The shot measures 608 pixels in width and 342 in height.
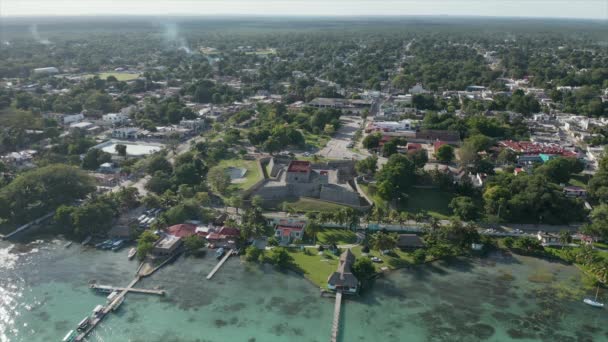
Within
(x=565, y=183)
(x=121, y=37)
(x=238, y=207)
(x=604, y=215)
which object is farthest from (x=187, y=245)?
(x=121, y=37)

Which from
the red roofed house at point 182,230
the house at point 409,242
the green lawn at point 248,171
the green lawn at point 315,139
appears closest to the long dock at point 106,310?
the red roofed house at point 182,230

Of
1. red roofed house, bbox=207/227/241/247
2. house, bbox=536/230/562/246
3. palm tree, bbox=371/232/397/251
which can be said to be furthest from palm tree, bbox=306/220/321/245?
house, bbox=536/230/562/246

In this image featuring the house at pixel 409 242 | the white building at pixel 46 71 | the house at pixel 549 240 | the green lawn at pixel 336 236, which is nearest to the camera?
the house at pixel 409 242

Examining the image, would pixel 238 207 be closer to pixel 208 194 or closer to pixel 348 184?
pixel 208 194

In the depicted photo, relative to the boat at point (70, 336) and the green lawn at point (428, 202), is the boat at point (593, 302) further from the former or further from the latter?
the boat at point (70, 336)

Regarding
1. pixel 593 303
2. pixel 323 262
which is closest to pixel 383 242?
pixel 323 262

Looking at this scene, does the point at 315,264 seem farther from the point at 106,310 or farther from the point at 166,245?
the point at 106,310
